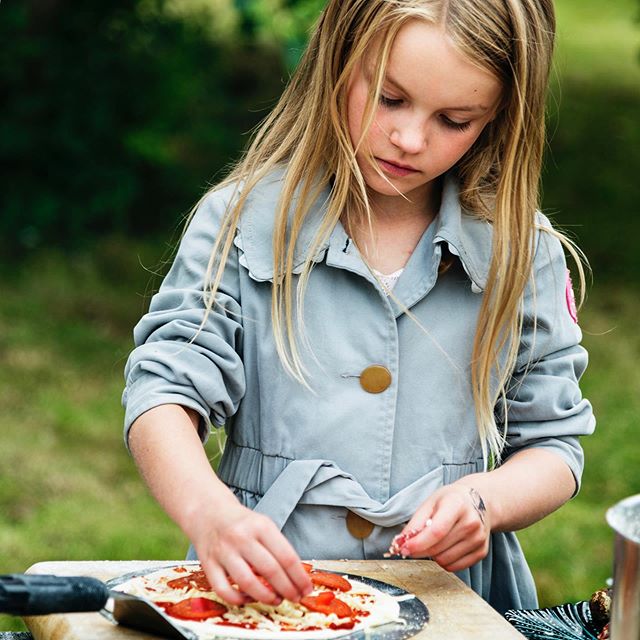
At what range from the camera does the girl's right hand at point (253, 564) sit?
153 centimetres

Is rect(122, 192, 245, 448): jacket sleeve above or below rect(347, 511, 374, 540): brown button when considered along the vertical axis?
above

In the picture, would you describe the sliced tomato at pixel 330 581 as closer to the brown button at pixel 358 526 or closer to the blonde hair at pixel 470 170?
the brown button at pixel 358 526

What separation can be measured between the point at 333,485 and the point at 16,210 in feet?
16.9

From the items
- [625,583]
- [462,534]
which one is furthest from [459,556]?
[625,583]

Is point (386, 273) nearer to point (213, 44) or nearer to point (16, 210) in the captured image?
point (16, 210)

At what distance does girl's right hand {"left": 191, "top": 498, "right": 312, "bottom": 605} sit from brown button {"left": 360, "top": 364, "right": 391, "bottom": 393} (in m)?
0.46

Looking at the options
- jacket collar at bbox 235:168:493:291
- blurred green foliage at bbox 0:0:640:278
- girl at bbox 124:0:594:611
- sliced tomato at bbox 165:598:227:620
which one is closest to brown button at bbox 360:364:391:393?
girl at bbox 124:0:594:611

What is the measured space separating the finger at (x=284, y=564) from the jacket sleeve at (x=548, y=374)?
64cm

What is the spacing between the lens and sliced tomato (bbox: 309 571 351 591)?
1.74m

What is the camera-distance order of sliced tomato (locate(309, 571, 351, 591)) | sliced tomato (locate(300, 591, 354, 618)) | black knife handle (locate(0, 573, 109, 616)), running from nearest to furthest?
black knife handle (locate(0, 573, 109, 616))
sliced tomato (locate(300, 591, 354, 618))
sliced tomato (locate(309, 571, 351, 591))

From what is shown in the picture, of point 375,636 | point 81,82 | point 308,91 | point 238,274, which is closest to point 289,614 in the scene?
point 375,636

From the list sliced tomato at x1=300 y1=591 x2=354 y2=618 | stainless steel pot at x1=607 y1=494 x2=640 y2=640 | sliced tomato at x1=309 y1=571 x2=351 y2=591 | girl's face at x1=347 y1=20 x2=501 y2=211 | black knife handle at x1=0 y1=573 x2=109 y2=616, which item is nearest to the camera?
stainless steel pot at x1=607 y1=494 x2=640 y2=640

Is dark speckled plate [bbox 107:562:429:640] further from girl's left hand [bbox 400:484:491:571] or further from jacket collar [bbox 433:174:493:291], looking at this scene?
jacket collar [bbox 433:174:493:291]

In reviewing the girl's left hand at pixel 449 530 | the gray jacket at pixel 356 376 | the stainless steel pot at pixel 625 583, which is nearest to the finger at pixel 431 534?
the girl's left hand at pixel 449 530
